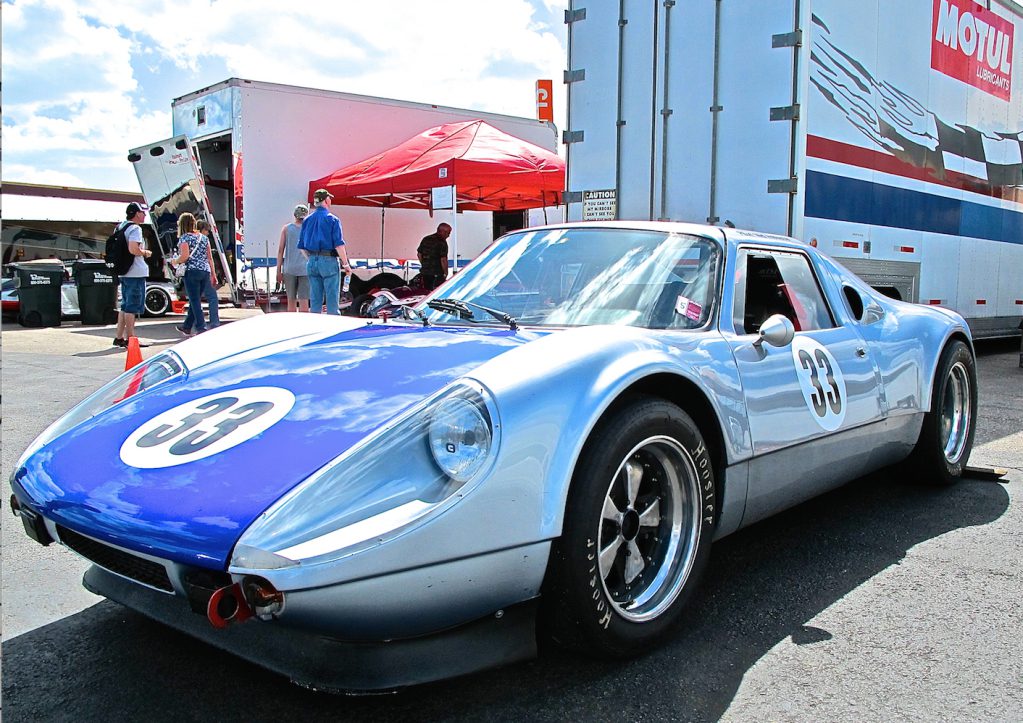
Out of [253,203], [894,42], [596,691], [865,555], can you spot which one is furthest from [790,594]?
[253,203]

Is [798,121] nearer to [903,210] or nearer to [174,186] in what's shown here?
[903,210]

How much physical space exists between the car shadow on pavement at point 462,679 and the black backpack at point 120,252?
317 inches

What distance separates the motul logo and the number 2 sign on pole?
12032 millimetres

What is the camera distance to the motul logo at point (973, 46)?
26.6 feet

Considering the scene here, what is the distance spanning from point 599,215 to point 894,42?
314 centimetres

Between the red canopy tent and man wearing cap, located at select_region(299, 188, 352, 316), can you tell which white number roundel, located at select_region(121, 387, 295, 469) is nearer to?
man wearing cap, located at select_region(299, 188, 352, 316)

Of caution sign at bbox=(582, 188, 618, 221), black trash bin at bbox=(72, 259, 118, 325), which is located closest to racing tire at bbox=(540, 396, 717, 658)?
caution sign at bbox=(582, 188, 618, 221)

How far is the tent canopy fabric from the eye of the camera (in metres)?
10.9

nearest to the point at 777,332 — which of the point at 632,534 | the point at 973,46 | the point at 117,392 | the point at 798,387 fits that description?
the point at 798,387

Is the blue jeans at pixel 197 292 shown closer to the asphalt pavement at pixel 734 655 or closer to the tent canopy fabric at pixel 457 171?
the tent canopy fabric at pixel 457 171

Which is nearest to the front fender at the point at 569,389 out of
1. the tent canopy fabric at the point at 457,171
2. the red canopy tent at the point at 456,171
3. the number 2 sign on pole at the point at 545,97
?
the red canopy tent at the point at 456,171

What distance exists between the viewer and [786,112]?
609 centimetres

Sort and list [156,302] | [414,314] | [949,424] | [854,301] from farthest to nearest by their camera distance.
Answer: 1. [156,302]
2. [949,424]
3. [854,301]
4. [414,314]

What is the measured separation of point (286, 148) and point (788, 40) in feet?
28.2
